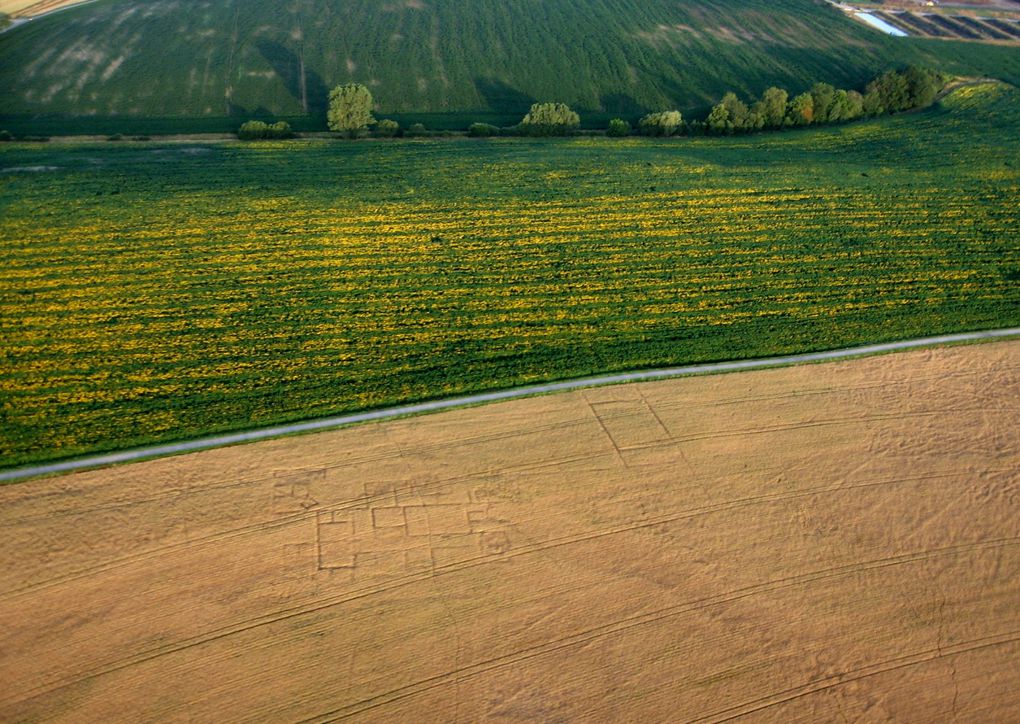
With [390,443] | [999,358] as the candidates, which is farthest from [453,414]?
[999,358]

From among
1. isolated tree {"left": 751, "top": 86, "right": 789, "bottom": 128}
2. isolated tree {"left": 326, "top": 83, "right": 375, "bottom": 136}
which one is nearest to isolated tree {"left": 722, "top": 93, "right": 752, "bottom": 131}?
isolated tree {"left": 751, "top": 86, "right": 789, "bottom": 128}

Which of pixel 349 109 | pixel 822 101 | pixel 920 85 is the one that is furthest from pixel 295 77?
→ pixel 920 85

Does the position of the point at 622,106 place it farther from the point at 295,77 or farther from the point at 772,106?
the point at 295,77

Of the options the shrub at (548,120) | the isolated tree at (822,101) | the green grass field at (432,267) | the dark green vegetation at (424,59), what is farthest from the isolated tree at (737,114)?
the shrub at (548,120)

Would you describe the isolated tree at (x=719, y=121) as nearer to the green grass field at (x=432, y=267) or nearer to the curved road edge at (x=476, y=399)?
the green grass field at (x=432, y=267)

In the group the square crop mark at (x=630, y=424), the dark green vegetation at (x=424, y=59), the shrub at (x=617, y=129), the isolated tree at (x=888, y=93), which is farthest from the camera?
the isolated tree at (x=888, y=93)

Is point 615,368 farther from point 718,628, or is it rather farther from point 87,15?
point 87,15

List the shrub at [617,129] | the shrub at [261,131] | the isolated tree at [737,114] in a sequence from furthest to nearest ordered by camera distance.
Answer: the isolated tree at [737,114], the shrub at [617,129], the shrub at [261,131]
